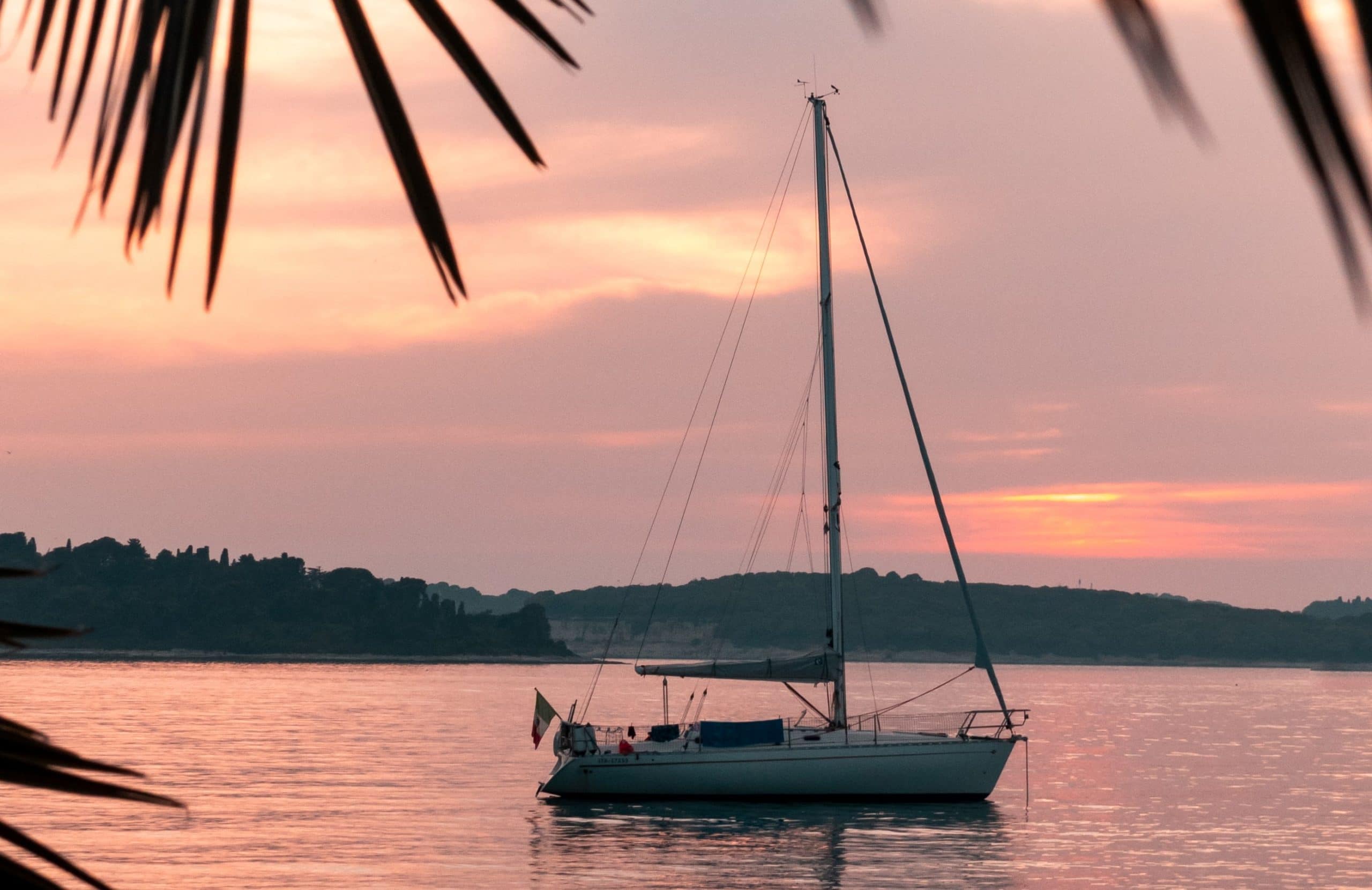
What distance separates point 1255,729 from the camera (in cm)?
12319

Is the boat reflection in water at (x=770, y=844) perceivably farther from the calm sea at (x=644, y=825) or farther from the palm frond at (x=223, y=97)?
the palm frond at (x=223, y=97)

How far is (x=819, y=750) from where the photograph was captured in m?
41.0

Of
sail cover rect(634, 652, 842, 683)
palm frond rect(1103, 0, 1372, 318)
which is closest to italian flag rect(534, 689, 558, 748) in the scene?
sail cover rect(634, 652, 842, 683)

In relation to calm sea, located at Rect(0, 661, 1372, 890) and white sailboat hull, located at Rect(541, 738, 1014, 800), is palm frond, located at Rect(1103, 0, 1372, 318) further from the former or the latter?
white sailboat hull, located at Rect(541, 738, 1014, 800)

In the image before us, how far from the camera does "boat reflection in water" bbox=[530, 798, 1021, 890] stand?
35.7m

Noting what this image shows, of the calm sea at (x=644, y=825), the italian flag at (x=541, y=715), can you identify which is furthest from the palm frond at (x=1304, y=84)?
the italian flag at (x=541, y=715)

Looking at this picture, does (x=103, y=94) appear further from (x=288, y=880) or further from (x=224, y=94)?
(x=288, y=880)

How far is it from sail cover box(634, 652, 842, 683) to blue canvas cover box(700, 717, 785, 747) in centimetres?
124

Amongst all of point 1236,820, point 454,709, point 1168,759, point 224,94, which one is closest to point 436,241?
point 224,94

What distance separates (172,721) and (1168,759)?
61.9 meters

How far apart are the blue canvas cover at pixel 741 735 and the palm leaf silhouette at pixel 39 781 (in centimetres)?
4027

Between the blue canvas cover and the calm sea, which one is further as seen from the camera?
the blue canvas cover

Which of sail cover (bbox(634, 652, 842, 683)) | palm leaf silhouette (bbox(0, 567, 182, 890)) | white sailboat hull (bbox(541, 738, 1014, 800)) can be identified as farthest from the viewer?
white sailboat hull (bbox(541, 738, 1014, 800))

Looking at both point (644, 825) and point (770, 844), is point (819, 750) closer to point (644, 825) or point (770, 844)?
point (770, 844)
